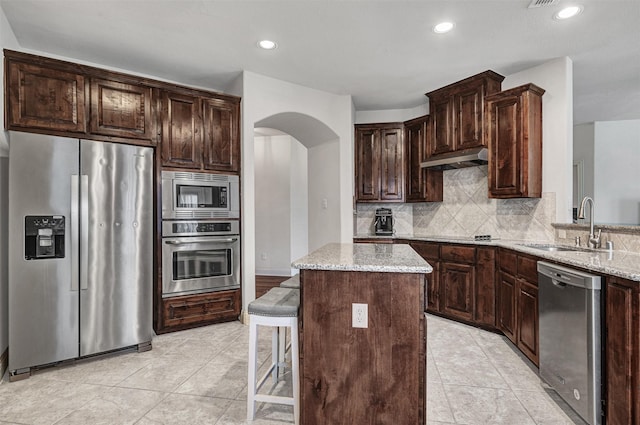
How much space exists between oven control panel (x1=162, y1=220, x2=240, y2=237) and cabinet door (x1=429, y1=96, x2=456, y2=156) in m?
2.57

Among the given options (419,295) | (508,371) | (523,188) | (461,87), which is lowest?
(508,371)

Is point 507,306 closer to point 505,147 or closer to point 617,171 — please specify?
point 505,147

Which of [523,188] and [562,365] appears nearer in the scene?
[562,365]

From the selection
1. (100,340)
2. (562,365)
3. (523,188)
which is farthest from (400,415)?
(523,188)

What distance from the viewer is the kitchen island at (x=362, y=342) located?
171cm

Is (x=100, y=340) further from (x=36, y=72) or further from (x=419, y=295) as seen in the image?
(x=419, y=295)

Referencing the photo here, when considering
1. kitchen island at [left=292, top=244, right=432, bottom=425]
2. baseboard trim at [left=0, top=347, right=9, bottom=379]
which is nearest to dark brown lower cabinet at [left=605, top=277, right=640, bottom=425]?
kitchen island at [left=292, top=244, right=432, bottom=425]

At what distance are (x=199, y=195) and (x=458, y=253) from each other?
9.13ft

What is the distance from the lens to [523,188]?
3410mm

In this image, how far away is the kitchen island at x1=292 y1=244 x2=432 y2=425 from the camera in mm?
1709

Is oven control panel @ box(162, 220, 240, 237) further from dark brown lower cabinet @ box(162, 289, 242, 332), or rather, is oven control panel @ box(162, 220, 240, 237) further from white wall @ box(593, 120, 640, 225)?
white wall @ box(593, 120, 640, 225)

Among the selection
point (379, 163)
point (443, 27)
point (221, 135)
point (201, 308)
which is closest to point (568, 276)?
point (443, 27)

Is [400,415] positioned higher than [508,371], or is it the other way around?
[400,415]

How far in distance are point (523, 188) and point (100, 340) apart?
401cm
